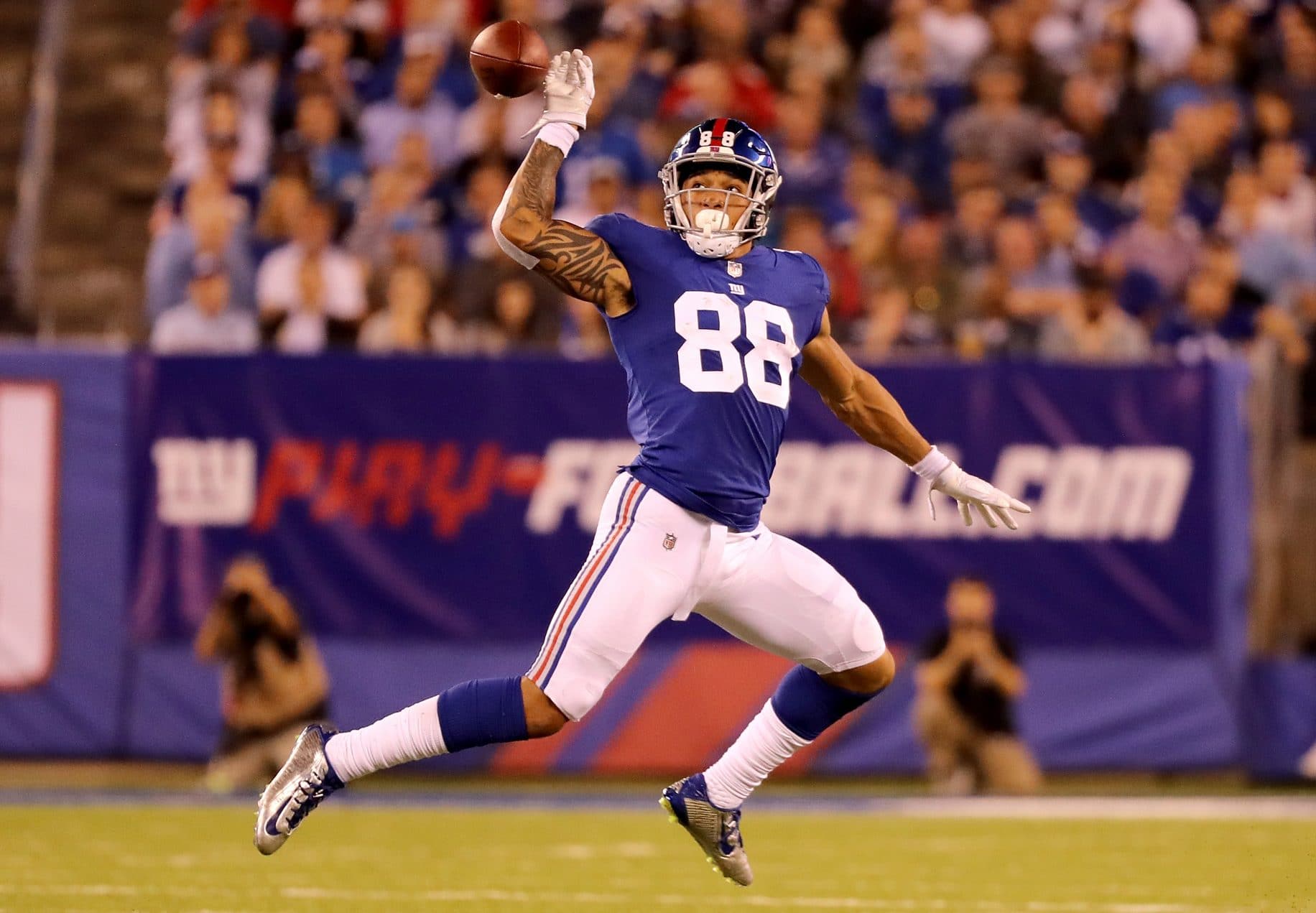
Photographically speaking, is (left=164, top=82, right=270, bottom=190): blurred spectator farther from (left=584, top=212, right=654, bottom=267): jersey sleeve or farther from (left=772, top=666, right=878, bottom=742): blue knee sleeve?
(left=772, top=666, right=878, bottom=742): blue knee sleeve

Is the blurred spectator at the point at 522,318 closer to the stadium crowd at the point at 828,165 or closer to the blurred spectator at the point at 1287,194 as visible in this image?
the stadium crowd at the point at 828,165

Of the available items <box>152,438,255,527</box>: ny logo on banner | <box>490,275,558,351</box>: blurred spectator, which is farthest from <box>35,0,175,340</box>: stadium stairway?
<box>490,275,558,351</box>: blurred spectator

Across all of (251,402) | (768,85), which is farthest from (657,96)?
(251,402)

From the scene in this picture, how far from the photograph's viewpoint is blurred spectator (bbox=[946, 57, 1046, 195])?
41.9ft

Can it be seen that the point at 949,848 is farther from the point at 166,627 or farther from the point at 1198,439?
the point at 166,627

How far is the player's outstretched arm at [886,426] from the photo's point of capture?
6.14m

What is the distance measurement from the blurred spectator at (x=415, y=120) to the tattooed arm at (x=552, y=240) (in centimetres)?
701

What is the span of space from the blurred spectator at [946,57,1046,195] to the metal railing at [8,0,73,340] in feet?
17.6

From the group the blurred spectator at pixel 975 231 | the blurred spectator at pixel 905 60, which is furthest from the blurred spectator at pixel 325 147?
the blurred spectator at pixel 975 231

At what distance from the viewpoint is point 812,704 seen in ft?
20.2

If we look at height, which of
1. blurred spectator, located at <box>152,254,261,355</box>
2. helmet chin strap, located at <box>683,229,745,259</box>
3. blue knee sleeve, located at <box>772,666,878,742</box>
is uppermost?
helmet chin strap, located at <box>683,229,745,259</box>

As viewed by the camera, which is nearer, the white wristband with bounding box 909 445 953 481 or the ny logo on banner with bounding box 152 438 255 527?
the white wristband with bounding box 909 445 953 481

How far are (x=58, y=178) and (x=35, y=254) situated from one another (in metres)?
0.69

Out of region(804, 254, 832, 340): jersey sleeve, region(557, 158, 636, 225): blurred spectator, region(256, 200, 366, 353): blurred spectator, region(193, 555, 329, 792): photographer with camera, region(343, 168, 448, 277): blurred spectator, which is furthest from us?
region(343, 168, 448, 277): blurred spectator
